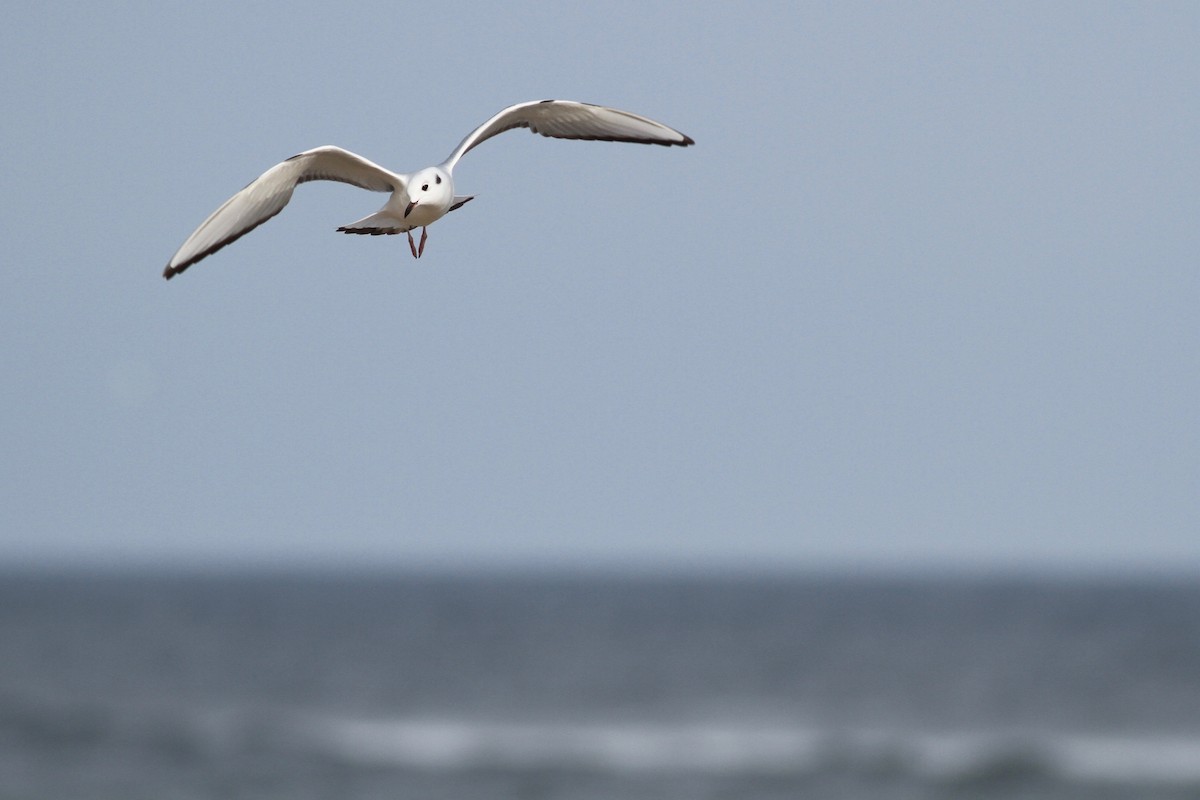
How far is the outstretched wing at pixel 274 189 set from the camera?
2.43 m

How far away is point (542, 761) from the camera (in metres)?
34.8

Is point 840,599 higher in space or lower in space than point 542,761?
lower

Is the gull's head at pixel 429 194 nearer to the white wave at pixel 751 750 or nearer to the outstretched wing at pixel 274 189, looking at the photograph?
the outstretched wing at pixel 274 189

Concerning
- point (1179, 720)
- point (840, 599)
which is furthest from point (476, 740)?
point (840, 599)

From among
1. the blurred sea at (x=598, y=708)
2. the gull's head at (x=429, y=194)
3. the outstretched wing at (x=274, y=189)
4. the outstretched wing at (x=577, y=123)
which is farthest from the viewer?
the blurred sea at (x=598, y=708)

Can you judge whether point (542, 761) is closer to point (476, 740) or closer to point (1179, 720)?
point (476, 740)

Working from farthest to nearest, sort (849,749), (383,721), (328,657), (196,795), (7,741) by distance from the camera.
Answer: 1. (328,657)
2. (383,721)
3. (849,749)
4. (7,741)
5. (196,795)

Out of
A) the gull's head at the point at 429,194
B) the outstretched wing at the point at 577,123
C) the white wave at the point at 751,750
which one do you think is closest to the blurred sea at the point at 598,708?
the white wave at the point at 751,750

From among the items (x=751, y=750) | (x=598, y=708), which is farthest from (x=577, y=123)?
(x=598, y=708)

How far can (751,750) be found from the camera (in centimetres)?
3619

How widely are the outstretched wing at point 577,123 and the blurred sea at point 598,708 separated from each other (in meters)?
27.9

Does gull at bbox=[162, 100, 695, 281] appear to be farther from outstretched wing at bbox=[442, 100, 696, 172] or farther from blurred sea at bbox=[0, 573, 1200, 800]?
blurred sea at bbox=[0, 573, 1200, 800]

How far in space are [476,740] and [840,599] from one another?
286 ft

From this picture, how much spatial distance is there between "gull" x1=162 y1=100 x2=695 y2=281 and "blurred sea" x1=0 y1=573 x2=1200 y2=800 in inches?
1100
